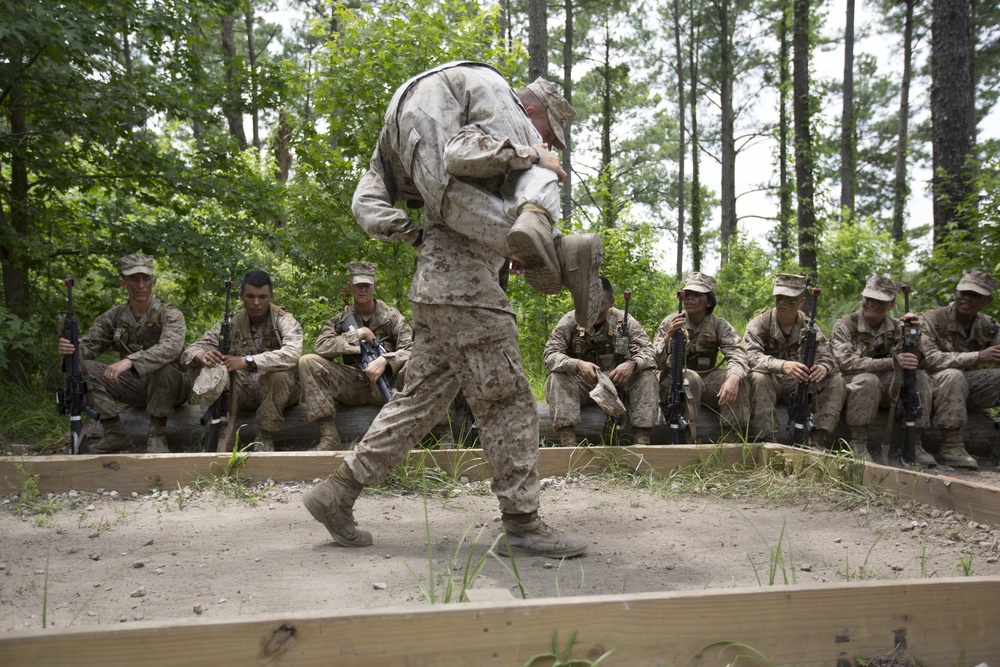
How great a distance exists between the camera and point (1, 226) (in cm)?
602

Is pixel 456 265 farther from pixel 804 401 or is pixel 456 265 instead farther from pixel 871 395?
pixel 871 395

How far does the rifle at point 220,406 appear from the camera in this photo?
5.30m

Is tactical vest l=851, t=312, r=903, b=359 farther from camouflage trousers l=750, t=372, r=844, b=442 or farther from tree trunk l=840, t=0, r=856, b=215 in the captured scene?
tree trunk l=840, t=0, r=856, b=215

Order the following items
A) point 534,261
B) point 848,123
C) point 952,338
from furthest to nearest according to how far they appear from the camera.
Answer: point 848,123 < point 952,338 < point 534,261

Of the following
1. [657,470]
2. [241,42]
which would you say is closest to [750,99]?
[241,42]

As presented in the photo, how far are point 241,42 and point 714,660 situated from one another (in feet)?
83.0

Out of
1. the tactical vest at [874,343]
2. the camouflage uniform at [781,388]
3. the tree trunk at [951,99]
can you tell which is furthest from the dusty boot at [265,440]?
the tree trunk at [951,99]

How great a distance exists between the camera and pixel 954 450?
237 inches

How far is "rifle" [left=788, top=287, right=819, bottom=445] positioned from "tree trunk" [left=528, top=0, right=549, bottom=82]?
4674 mm

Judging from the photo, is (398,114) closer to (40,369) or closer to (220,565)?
(220,565)

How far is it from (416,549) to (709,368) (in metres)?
3.65

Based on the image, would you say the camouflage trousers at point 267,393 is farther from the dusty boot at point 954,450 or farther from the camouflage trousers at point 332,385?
the dusty boot at point 954,450

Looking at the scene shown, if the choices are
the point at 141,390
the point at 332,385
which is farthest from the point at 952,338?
the point at 141,390

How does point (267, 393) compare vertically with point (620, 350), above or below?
below
